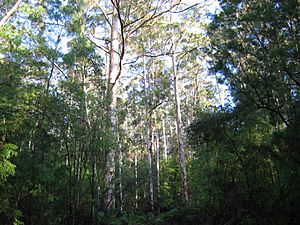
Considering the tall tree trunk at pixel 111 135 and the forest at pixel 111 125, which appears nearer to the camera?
the forest at pixel 111 125

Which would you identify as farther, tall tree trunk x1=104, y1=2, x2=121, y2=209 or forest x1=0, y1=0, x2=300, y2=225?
tall tree trunk x1=104, y1=2, x2=121, y2=209

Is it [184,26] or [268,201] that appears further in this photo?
[184,26]

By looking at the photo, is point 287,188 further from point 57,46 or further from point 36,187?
point 57,46

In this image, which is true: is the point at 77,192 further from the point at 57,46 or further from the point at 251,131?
the point at 251,131

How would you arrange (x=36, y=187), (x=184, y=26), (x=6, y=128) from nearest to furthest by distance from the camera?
(x=6, y=128) < (x=36, y=187) < (x=184, y=26)

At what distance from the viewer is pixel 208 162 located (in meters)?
9.09

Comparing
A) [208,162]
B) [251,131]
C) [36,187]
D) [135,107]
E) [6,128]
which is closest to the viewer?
[6,128]

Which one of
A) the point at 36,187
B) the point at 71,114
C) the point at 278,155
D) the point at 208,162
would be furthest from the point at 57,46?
the point at 278,155

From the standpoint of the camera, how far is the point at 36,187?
A: 6219 millimetres

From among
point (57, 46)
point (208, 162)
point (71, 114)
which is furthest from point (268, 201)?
point (57, 46)

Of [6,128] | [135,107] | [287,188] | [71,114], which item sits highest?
[135,107]

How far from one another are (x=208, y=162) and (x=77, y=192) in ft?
14.4

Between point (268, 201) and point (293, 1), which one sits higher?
point (293, 1)

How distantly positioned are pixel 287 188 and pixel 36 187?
5.29 m
